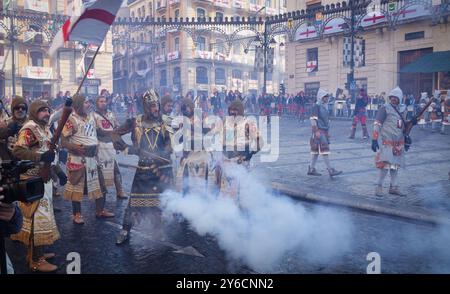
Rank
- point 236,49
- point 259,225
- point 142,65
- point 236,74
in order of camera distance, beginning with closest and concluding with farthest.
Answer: point 259,225, point 236,74, point 236,49, point 142,65

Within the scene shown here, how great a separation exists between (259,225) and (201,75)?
4279 cm

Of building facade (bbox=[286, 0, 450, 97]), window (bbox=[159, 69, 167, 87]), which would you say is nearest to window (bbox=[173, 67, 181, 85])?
window (bbox=[159, 69, 167, 87])

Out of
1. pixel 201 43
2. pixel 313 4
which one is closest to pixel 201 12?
pixel 201 43

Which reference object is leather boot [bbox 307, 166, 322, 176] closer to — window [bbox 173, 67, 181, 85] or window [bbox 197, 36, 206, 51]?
window [bbox 173, 67, 181, 85]

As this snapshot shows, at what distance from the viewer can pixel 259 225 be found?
521 centimetres

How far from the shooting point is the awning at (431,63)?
21.7 metres

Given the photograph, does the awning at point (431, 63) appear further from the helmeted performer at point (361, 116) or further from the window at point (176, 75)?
the window at point (176, 75)

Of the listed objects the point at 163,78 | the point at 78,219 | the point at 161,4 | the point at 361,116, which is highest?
the point at 161,4

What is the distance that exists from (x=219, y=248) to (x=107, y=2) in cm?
323

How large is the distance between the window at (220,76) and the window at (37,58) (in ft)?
64.0

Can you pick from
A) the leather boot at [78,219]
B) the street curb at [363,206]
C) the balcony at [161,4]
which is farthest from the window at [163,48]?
the leather boot at [78,219]

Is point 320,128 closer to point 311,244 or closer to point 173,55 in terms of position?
point 311,244

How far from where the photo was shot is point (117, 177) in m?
7.27
